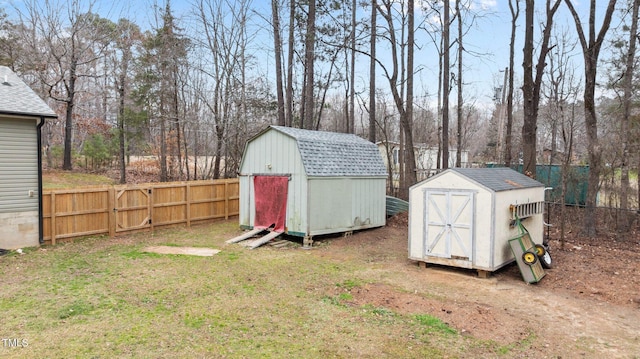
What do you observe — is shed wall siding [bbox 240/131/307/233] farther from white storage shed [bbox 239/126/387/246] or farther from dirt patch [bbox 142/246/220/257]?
dirt patch [bbox 142/246/220/257]

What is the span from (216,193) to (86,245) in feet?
15.5

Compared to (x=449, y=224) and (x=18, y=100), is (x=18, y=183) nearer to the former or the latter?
(x=18, y=100)

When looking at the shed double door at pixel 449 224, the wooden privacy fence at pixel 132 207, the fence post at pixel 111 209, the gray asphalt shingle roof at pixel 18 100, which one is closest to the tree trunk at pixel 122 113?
the wooden privacy fence at pixel 132 207

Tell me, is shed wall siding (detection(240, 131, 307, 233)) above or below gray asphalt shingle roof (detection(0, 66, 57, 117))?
below

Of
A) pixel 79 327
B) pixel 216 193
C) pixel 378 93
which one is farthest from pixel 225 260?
pixel 378 93

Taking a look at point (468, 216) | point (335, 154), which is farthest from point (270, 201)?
point (468, 216)

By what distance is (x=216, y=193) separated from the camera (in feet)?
45.4

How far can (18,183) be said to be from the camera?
30.0 feet

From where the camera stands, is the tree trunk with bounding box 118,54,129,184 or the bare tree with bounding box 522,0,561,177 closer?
the bare tree with bounding box 522,0,561,177

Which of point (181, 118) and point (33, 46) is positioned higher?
point (33, 46)

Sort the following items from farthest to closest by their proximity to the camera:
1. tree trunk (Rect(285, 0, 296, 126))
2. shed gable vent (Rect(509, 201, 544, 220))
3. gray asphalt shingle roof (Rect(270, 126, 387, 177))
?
1. tree trunk (Rect(285, 0, 296, 126))
2. gray asphalt shingle roof (Rect(270, 126, 387, 177))
3. shed gable vent (Rect(509, 201, 544, 220))

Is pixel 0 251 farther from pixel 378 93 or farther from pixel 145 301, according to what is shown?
pixel 378 93

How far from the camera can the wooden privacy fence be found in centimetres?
987

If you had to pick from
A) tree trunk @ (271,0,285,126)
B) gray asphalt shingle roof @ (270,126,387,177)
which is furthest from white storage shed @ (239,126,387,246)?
tree trunk @ (271,0,285,126)
